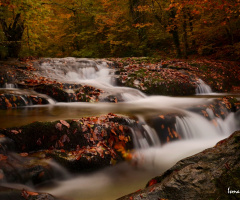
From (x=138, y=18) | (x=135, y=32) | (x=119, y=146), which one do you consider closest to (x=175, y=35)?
(x=138, y=18)

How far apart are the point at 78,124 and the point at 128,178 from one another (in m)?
1.38

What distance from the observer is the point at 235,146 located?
2.17m

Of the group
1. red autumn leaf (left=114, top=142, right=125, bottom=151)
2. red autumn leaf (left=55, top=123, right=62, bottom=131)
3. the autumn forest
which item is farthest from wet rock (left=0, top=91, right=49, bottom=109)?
the autumn forest

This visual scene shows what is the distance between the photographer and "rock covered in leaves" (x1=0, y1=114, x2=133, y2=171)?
3506 millimetres

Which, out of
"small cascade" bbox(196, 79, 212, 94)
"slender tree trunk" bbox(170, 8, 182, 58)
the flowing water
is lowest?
the flowing water

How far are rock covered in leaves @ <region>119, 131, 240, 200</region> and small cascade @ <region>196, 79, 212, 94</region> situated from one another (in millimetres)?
8083

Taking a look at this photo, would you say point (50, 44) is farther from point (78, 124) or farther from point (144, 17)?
point (78, 124)

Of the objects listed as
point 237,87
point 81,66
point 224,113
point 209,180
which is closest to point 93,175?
point 209,180

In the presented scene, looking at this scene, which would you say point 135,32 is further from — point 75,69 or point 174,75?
point 174,75

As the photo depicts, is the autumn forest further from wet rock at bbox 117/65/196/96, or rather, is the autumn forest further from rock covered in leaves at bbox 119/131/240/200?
rock covered in leaves at bbox 119/131/240/200

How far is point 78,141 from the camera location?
3.89m

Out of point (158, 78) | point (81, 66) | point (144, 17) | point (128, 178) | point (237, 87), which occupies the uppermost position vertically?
point (144, 17)

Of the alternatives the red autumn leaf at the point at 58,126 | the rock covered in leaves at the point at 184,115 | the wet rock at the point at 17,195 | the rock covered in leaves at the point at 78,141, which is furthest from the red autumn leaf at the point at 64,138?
the rock covered in leaves at the point at 184,115

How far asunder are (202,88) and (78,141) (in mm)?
7849
